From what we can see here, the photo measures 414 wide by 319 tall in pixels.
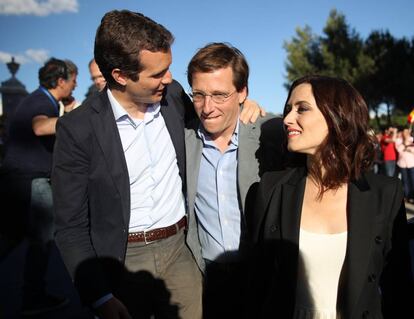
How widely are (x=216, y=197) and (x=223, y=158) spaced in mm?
249

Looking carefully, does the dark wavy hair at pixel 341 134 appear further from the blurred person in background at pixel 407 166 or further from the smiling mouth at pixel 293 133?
the blurred person in background at pixel 407 166

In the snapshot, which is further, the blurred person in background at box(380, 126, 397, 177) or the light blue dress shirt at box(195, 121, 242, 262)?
the blurred person in background at box(380, 126, 397, 177)

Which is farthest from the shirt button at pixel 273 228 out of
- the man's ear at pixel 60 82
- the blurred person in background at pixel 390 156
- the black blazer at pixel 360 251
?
the blurred person in background at pixel 390 156

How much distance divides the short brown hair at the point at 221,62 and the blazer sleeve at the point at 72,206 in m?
0.84

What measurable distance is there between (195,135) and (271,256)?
91 centimetres

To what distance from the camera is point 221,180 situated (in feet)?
7.82

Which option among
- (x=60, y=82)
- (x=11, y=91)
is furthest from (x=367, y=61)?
(x=60, y=82)

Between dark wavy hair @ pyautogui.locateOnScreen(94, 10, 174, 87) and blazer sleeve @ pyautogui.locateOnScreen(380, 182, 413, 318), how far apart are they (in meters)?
1.50

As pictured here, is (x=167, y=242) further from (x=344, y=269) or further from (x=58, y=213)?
(x=344, y=269)

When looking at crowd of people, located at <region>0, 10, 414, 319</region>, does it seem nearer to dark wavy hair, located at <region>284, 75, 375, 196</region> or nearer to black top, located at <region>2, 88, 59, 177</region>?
dark wavy hair, located at <region>284, 75, 375, 196</region>

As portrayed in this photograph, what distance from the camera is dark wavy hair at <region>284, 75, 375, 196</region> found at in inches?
77.4

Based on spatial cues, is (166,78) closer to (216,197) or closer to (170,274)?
(216,197)

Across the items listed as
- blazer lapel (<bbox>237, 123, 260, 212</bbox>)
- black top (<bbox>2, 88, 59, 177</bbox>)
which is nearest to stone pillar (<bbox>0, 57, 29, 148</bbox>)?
black top (<bbox>2, 88, 59, 177</bbox>)

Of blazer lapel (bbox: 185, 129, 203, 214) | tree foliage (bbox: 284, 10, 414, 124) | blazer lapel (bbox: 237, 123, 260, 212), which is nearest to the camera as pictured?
blazer lapel (bbox: 237, 123, 260, 212)
